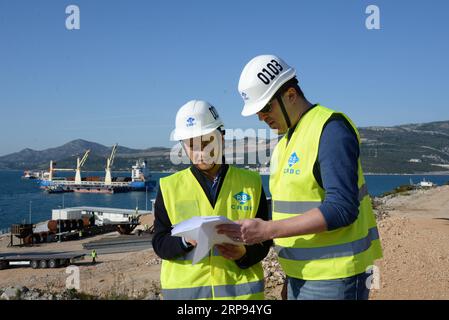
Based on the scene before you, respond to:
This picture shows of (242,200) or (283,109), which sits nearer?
(283,109)

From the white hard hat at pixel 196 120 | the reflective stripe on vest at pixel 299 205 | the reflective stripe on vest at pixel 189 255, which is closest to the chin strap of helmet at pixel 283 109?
the reflective stripe on vest at pixel 299 205

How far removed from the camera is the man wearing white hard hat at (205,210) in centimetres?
278

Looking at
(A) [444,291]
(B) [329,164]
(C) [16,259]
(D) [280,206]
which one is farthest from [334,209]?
(C) [16,259]

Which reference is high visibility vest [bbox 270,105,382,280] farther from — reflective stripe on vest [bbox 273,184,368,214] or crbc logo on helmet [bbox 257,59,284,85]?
crbc logo on helmet [bbox 257,59,284,85]

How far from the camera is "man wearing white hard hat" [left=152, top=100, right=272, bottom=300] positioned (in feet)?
9.11

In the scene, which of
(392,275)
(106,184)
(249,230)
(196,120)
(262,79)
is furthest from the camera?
(106,184)

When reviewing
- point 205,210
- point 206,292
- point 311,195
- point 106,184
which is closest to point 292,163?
point 311,195

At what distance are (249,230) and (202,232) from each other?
279 mm

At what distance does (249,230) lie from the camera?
228 centimetres

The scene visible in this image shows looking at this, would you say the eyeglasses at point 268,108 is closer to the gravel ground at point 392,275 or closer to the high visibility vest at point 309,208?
the high visibility vest at point 309,208

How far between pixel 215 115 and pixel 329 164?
99 centimetres

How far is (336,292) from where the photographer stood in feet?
7.70

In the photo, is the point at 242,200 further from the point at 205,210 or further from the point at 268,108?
the point at 268,108
